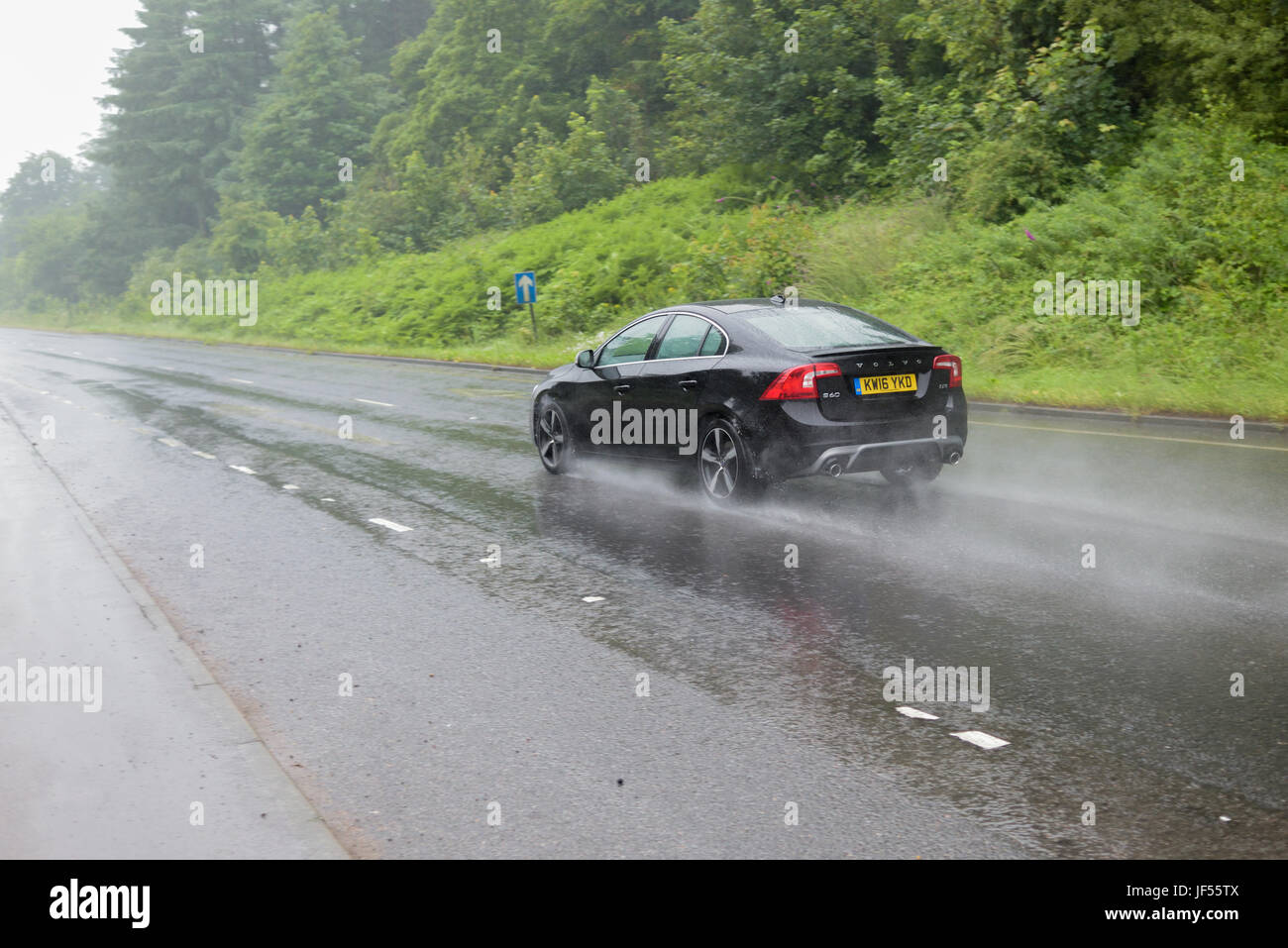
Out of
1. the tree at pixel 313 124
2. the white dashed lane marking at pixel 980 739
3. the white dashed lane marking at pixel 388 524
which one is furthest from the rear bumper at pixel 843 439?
the tree at pixel 313 124

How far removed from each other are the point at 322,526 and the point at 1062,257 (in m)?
12.9

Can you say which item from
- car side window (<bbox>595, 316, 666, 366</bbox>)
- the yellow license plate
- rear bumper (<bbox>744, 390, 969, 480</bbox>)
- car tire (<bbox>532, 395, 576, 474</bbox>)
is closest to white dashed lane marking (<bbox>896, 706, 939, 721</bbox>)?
rear bumper (<bbox>744, 390, 969, 480</bbox>)

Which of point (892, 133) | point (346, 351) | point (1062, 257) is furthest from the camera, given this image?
point (346, 351)

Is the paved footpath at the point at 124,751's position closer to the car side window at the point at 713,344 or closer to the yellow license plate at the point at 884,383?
the car side window at the point at 713,344

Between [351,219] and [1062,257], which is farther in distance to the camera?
[351,219]

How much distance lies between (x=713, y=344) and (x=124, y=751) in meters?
5.93

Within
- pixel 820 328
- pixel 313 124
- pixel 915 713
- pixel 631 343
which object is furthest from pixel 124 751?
pixel 313 124

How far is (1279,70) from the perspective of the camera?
710 inches

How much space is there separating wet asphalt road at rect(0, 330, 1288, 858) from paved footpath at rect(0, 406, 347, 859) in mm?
188

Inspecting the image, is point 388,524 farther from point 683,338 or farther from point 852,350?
point 852,350

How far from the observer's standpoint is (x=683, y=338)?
9992mm

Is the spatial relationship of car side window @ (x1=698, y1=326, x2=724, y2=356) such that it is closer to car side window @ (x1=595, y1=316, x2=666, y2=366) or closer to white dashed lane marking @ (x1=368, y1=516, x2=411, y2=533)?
car side window @ (x1=595, y1=316, x2=666, y2=366)
